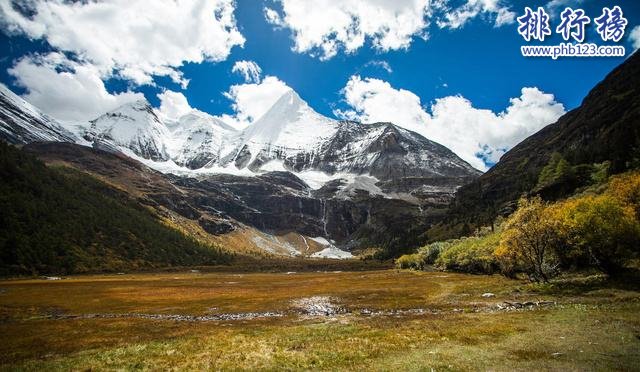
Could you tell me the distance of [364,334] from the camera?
34.7 metres

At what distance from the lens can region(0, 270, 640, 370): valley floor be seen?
24.7 meters

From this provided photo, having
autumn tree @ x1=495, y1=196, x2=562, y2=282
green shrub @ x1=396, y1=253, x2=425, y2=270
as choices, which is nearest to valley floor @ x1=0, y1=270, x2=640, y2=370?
autumn tree @ x1=495, y1=196, x2=562, y2=282

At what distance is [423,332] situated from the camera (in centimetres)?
3378

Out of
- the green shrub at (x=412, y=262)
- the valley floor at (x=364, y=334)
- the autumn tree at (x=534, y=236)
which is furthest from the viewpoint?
the green shrub at (x=412, y=262)

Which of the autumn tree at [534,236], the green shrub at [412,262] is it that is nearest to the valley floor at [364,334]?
the autumn tree at [534,236]

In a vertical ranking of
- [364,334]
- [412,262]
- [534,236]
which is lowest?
[364,334]

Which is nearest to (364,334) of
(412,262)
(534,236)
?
(534,236)

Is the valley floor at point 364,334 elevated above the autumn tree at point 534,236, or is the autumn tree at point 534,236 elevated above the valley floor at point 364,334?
the autumn tree at point 534,236

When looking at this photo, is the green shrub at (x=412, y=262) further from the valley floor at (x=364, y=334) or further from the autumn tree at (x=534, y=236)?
the valley floor at (x=364, y=334)

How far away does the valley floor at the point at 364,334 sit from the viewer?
24.7 meters

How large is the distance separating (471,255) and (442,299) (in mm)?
57044

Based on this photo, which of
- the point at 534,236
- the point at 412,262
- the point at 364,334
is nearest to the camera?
the point at 364,334

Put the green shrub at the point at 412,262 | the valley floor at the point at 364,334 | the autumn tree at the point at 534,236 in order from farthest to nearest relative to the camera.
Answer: the green shrub at the point at 412,262
the autumn tree at the point at 534,236
the valley floor at the point at 364,334

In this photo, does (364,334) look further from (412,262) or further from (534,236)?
(412,262)
